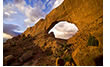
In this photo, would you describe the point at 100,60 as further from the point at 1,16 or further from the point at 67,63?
the point at 1,16

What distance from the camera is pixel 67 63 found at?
3717 millimetres

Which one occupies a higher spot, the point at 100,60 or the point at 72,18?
the point at 72,18

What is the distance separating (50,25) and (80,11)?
715 centimetres

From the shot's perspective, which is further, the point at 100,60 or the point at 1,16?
the point at 1,16

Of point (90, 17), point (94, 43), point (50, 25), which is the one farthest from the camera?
point (50, 25)

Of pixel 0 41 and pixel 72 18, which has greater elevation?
pixel 72 18

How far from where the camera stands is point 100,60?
10.9 ft
